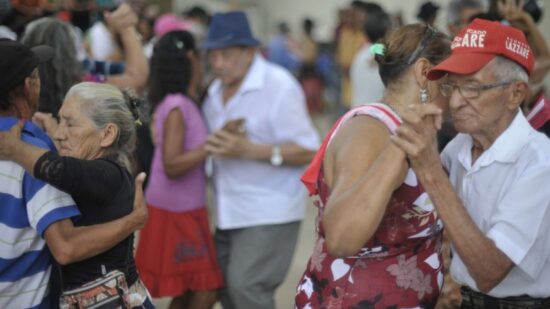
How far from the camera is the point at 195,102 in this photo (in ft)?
16.0

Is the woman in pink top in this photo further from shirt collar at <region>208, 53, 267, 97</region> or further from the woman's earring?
the woman's earring

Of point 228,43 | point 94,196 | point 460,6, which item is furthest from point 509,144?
point 460,6

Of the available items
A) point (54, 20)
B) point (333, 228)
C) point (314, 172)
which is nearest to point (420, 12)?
point (54, 20)

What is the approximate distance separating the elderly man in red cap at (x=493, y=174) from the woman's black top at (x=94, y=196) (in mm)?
1042

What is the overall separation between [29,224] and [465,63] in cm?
154

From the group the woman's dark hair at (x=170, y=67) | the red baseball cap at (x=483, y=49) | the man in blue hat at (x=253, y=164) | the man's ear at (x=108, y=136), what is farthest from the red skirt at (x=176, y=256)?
the red baseball cap at (x=483, y=49)

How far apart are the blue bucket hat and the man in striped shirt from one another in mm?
2011

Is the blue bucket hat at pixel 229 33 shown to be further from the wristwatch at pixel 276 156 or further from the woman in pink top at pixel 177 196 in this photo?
the wristwatch at pixel 276 156

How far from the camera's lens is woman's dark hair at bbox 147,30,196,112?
15.6ft

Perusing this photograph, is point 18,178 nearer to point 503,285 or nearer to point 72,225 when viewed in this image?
point 72,225

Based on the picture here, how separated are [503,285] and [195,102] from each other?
8.53ft

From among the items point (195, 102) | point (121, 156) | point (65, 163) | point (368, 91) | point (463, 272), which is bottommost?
point (368, 91)

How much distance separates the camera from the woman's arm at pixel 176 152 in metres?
4.63

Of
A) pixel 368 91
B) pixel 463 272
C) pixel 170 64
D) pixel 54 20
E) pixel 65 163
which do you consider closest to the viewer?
pixel 65 163
